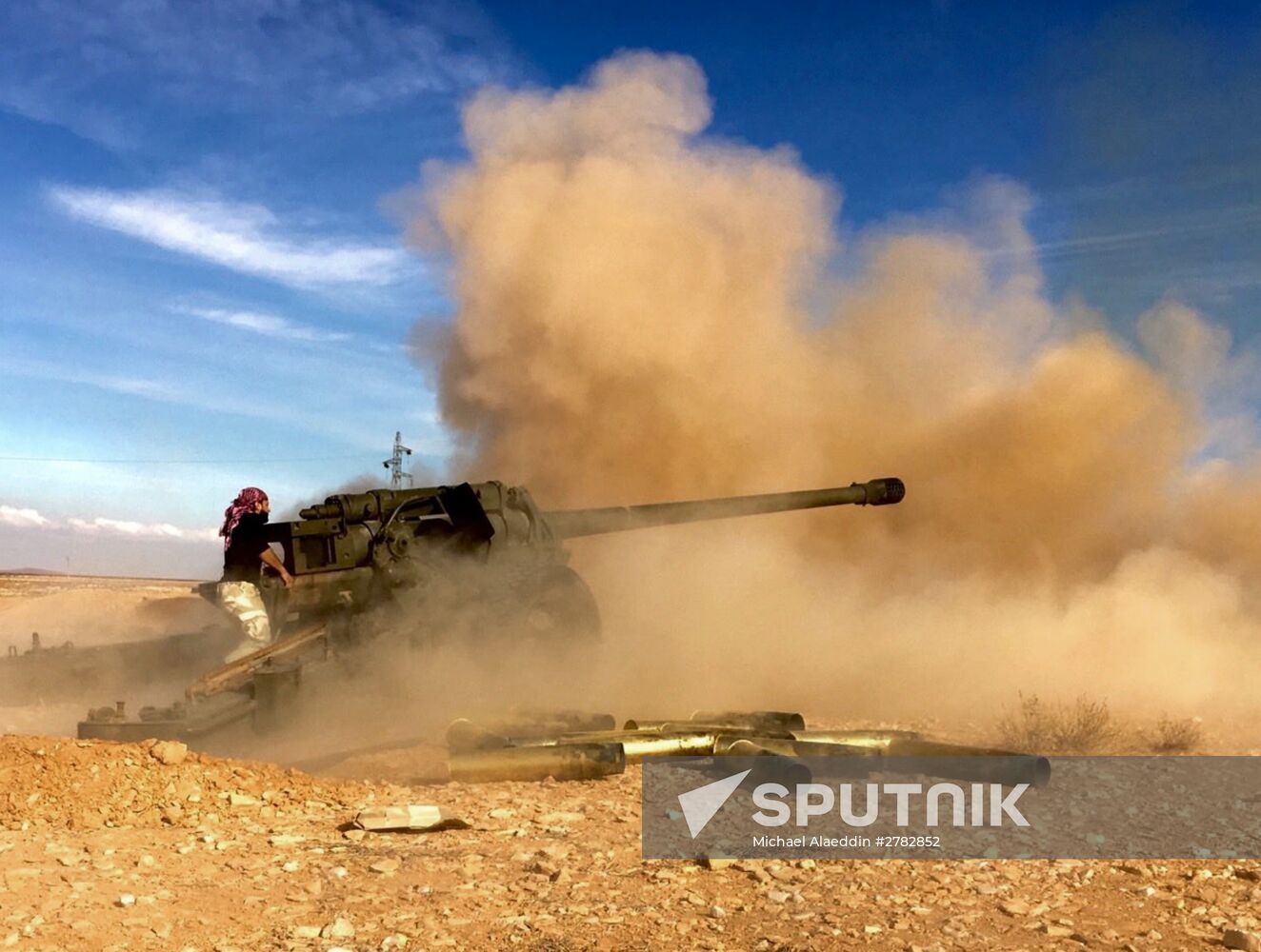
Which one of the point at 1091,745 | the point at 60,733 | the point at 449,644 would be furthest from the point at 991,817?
the point at 60,733

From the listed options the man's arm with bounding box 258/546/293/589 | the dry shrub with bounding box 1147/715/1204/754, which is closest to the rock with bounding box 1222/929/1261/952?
the dry shrub with bounding box 1147/715/1204/754

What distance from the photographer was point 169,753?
21.3 feet

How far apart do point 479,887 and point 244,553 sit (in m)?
5.61

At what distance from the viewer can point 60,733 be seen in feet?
32.7

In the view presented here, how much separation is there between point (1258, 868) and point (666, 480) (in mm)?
12860

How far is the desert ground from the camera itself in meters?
4.20

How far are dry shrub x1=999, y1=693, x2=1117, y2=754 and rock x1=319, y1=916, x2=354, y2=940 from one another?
18.0 feet

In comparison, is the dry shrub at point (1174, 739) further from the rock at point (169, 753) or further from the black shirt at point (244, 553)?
the black shirt at point (244, 553)

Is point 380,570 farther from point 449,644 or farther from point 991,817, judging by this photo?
point 991,817

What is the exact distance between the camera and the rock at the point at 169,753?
6.47 metres

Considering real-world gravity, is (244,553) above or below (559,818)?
above

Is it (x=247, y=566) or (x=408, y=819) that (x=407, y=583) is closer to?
(x=247, y=566)

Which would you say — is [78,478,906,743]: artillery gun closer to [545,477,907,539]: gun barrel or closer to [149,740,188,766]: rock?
[545,477,907,539]: gun barrel

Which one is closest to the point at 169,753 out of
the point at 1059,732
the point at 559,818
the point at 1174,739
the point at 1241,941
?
the point at 559,818
